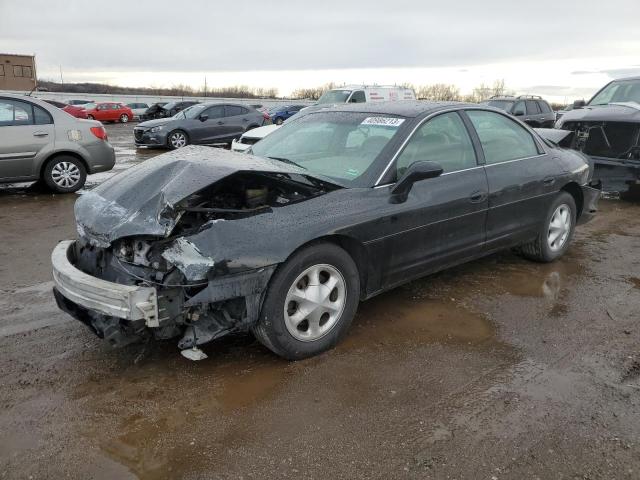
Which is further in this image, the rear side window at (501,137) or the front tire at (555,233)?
the front tire at (555,233)

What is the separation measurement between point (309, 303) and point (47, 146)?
269 inches

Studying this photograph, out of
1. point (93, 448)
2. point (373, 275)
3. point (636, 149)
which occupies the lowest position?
point (93, 448)

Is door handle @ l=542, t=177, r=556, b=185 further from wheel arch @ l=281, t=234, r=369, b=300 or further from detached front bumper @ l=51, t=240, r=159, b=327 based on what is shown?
→ detached front bumper @ l=51, t=240, r=159, b=327

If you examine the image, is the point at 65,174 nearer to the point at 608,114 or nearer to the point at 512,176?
the point at 512,176

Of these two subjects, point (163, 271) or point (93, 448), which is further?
point (163, 271)

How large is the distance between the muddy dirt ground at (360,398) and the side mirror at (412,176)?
985mm

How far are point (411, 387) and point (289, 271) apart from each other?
1.00 metres

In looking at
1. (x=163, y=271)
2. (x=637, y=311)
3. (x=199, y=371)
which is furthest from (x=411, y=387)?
(x=637, y=311)

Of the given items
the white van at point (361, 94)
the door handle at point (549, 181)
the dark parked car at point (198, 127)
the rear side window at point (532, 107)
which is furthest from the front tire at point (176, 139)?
the door handle at point (549, 181)

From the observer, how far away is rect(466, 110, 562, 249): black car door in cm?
451

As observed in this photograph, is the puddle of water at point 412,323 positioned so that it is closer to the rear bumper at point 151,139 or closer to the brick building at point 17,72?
the rear bumper at point 151,139

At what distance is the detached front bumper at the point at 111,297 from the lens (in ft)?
9.23

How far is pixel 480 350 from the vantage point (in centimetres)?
360

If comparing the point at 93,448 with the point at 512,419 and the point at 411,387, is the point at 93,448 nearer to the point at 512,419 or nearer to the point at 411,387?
the point at 411,387
